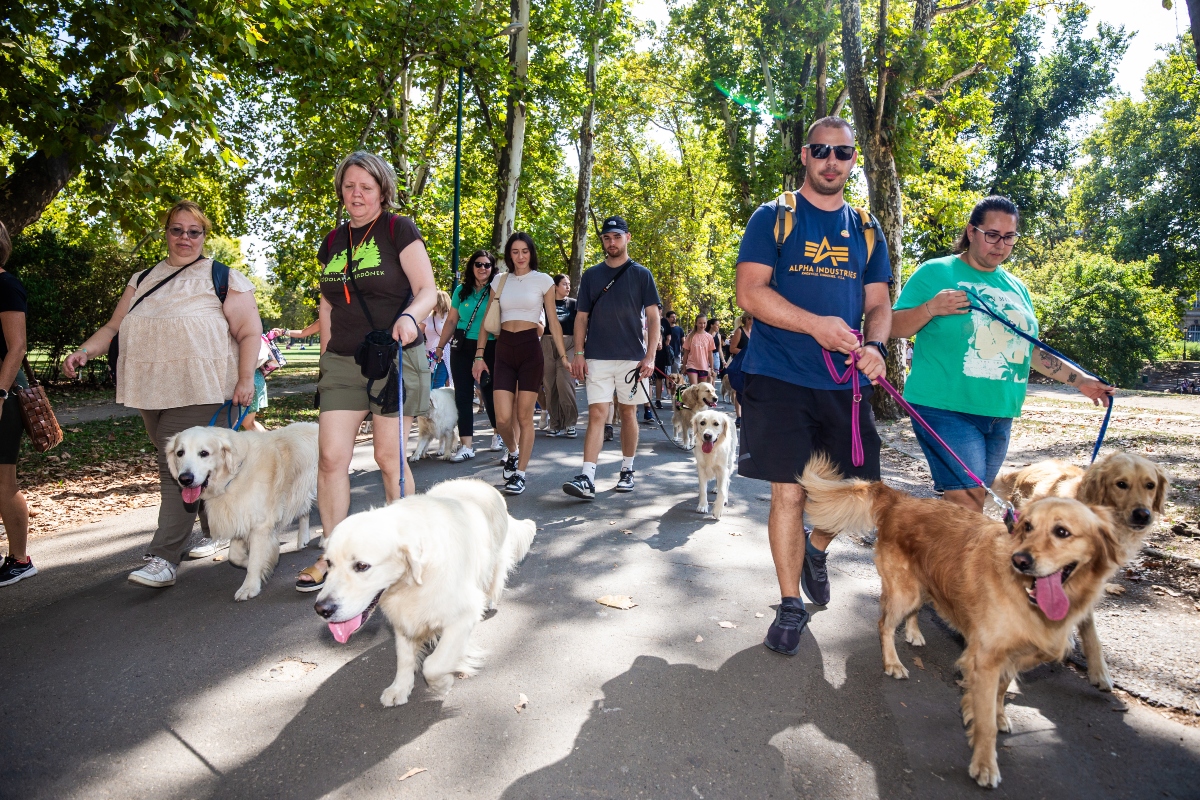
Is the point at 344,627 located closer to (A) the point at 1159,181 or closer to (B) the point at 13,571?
(B) the point at 13,571

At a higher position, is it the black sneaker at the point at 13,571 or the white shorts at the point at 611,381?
the white shorts at the point at 611,381

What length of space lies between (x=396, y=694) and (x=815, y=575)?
7.75ft

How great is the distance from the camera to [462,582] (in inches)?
121

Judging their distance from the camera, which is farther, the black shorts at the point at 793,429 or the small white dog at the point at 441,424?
the small white dog at the point at 441,424

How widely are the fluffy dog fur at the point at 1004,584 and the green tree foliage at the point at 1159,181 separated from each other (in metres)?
40.9

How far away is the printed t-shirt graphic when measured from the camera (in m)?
3.49

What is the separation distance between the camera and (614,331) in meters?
6.79

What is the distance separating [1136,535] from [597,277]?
474cm

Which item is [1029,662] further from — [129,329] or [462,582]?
[129,329]

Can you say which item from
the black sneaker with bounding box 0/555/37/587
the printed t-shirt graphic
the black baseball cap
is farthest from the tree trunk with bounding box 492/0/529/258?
the printed t-shirt graphic

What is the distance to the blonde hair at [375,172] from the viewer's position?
395 centimetres

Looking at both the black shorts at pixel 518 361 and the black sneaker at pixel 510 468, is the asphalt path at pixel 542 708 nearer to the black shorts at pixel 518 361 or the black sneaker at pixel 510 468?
the black sneaker at pixel 510 468

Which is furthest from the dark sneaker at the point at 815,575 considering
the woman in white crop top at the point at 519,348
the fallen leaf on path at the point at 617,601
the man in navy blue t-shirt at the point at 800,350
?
the woman in white crop top at the point at 519,348

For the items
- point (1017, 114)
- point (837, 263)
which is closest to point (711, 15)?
point (1017, 114)
